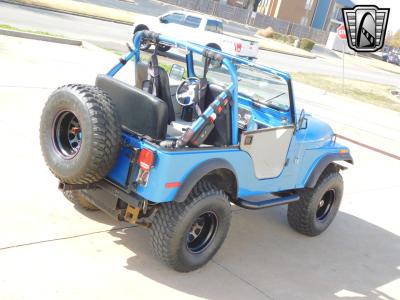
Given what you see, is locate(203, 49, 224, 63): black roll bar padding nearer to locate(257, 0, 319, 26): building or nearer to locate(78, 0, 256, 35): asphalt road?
locate(78, 0, 256, 35): asphalt road

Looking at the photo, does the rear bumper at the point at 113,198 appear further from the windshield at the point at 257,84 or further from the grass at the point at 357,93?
the grass at the point at 357,93

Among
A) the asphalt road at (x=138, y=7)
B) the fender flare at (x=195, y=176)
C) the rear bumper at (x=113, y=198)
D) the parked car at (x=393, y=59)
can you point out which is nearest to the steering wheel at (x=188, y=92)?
the fender flare at (x=195, y=176)

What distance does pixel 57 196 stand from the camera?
5168 mm

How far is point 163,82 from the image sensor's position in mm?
4691

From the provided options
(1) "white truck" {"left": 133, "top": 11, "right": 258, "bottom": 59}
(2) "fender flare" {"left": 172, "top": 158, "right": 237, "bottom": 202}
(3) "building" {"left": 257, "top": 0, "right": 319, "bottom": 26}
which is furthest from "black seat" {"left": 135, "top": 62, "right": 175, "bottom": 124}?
(3) "building" {"left": 257, "top": 0, "right": 319, "bottom": 26}

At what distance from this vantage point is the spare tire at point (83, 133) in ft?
12.6

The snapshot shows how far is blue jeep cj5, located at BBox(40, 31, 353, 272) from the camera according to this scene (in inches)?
155

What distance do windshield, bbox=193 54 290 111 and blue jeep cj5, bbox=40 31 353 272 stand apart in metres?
0.02

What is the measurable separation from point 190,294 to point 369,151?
25.7ft

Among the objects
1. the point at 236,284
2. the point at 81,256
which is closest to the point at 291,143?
the point at 236,284

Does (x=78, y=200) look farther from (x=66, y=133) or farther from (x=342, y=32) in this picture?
(x=342, y=32)

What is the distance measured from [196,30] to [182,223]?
15.3m

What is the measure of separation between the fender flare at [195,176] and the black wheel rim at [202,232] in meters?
0.46

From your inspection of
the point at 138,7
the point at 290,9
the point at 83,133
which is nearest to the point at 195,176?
the point at 83,133
